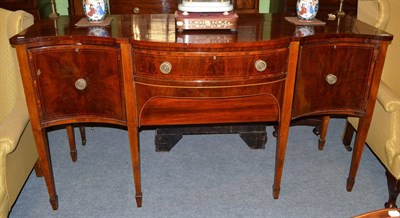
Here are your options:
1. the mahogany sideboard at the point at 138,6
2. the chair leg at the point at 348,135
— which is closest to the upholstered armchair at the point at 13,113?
the mahogany sideboard at the point at 138,6

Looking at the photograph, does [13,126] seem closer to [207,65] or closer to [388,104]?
[207,65]

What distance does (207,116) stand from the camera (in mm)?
1819

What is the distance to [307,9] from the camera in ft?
6.25

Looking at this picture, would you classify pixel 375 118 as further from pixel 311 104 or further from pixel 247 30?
pixel 247 30

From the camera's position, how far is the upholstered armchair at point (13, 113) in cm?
173

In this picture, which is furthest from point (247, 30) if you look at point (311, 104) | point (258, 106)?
point (311, 104)

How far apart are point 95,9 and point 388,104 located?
4.97 feet

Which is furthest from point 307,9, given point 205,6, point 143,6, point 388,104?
point 143,6

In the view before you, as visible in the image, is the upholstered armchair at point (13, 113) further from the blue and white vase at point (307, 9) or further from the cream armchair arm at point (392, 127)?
the cream armchair arm at point (392, 127)

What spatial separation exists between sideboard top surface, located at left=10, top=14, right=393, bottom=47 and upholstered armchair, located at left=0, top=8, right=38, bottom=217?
195 millimetres

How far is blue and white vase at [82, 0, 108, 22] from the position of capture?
5.96ft

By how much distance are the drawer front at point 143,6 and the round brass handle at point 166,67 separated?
1223 millimetres

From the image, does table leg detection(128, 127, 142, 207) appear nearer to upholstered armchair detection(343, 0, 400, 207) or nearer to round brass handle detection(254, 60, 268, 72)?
round brass handle detection(254, 60, 268, 72)

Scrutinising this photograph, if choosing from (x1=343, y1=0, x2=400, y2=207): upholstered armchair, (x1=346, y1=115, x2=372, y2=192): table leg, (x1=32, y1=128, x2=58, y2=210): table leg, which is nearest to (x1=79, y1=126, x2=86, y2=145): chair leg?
(x1=32, y1=128, x2=58, y2=210): table leg
